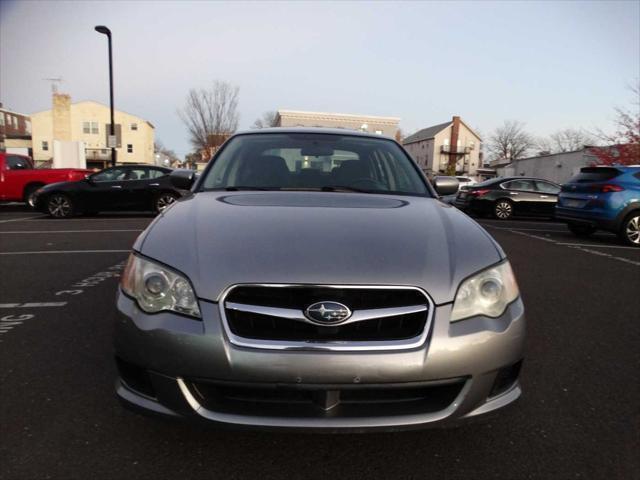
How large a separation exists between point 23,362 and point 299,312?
2.27 metres

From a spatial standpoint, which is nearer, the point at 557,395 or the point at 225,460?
the point at 225,460

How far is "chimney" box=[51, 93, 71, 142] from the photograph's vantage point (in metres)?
44.8

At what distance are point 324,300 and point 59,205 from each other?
1254cm

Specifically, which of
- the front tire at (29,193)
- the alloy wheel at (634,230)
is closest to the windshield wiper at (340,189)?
the alloy wheel at (634,230)

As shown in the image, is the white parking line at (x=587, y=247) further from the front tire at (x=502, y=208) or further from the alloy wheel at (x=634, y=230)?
the front tire at (x=502, y=208)

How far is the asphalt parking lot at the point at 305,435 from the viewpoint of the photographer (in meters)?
1.95

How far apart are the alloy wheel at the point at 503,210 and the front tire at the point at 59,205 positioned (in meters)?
12.2

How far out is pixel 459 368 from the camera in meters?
1.71

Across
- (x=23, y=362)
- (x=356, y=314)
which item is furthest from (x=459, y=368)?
(x=23, y=362)

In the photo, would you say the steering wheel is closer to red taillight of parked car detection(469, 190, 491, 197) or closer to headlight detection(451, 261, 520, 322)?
headlight detection(451, 261, 520, 322)

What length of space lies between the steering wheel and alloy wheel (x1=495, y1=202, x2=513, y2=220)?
40.2 ft

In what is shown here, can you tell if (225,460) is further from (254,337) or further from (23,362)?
(23,362)

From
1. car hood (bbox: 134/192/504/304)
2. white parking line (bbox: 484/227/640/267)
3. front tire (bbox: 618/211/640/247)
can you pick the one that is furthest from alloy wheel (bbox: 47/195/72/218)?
front tire (bbox: 618/211/640/247)

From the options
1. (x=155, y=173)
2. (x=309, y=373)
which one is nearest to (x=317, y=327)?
(x=309, y=373)
